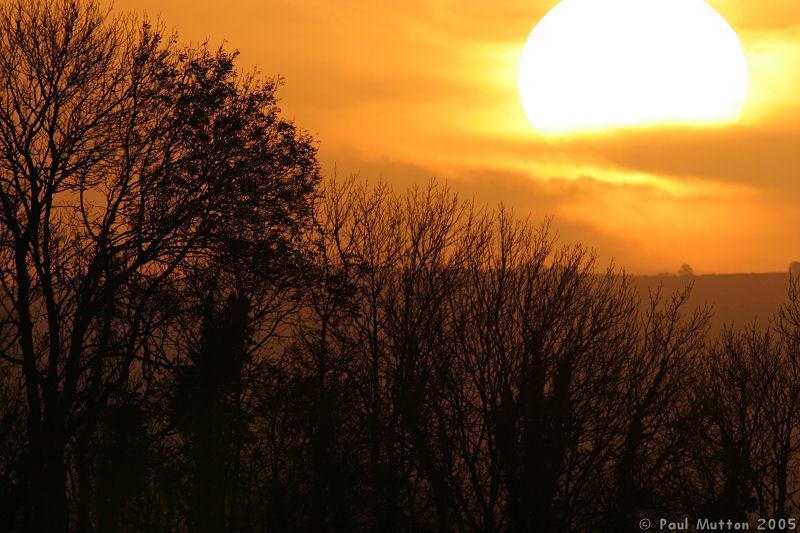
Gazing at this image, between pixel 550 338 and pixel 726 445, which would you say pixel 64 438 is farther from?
pixel 726 445

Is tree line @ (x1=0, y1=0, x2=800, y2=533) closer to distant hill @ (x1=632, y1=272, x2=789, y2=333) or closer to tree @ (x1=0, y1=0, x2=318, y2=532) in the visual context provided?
tree @ (x1=0, y1=0, x2=318, y2=532)

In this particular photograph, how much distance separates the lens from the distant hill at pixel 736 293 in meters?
137

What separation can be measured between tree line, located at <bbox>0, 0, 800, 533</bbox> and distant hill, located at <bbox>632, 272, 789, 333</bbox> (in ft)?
305

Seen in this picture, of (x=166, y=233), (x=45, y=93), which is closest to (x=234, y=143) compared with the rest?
(x=166, y=233)

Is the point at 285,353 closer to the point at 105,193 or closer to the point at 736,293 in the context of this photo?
the point at 105,193

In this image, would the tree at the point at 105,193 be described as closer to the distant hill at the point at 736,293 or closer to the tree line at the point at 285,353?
the tree line at the point at 285,353

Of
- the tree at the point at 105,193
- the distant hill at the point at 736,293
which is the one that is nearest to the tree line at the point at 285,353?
the tree at the point at 105,193

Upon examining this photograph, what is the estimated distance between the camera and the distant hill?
13675 cm

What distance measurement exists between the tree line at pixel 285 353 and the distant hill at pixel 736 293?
9296 cm

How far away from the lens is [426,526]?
31.1 m

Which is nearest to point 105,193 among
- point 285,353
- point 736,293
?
point 285,353

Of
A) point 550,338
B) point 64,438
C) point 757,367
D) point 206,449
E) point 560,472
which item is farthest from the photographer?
point 757,367

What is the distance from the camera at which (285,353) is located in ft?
119

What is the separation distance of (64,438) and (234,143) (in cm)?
721
